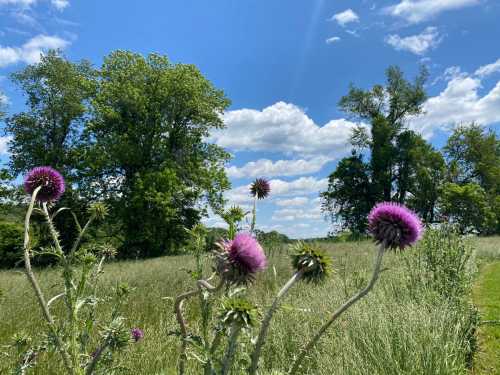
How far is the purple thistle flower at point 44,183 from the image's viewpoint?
3632mm

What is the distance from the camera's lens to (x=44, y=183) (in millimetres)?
3590

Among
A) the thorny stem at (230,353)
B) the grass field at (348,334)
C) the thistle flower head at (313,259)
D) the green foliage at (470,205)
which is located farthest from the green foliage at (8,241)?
the green foliage at (470,205)

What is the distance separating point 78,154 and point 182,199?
27.1 feet

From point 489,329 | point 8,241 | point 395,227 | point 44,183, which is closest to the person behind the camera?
point 395,227

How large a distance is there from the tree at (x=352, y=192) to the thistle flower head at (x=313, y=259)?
4164 cm

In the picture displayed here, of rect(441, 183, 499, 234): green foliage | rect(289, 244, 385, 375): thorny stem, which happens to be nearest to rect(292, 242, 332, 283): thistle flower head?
rect(289, 244, 385, 375): thorny stem

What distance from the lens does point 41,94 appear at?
104 feet

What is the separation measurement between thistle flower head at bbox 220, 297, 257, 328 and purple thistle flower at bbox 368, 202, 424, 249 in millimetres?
936

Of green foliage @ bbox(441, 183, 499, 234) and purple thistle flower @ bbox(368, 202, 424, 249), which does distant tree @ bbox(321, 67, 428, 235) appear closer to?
green foliage @ bbox(441, 183, 499, 234)

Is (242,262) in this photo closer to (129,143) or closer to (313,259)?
(313,259)

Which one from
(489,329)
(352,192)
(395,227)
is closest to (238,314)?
(395,227)

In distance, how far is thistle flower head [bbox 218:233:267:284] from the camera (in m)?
2.20

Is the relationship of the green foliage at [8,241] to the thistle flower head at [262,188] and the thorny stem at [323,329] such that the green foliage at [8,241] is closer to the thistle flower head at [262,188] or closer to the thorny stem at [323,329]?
the thistle flower head at [262,188]

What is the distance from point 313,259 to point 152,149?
3065cm
